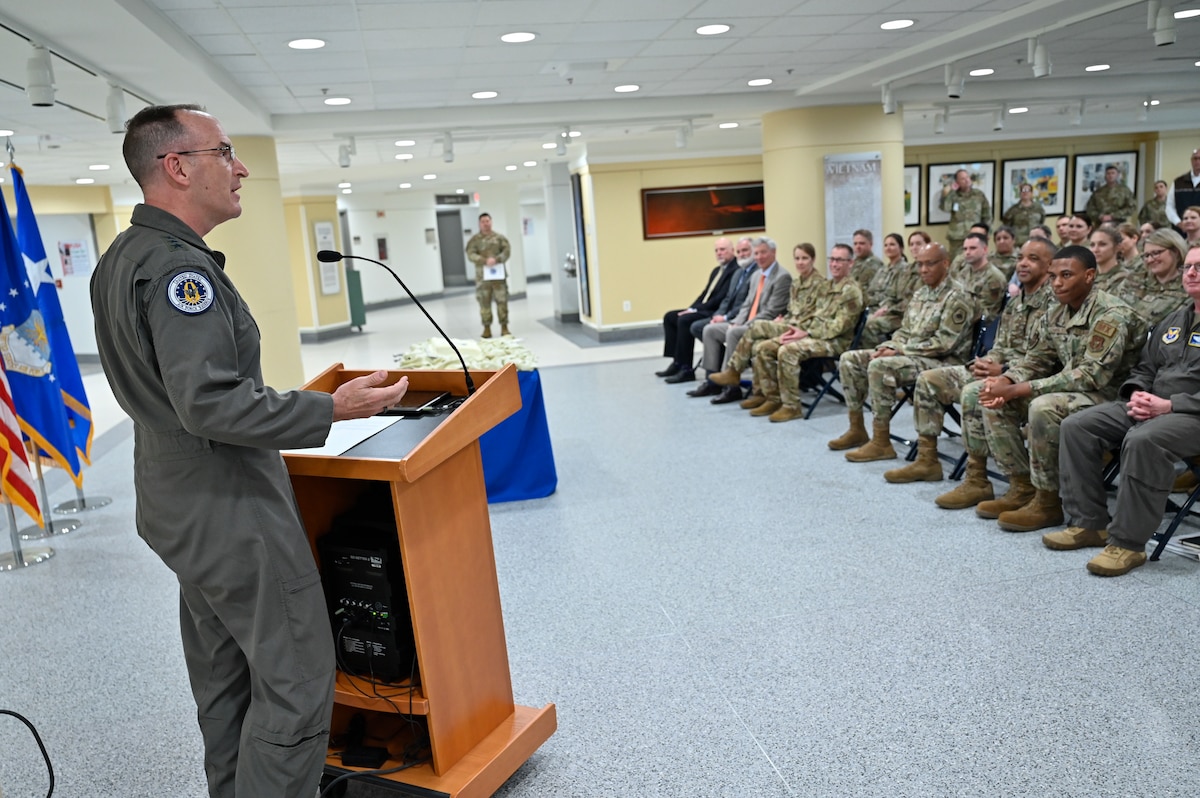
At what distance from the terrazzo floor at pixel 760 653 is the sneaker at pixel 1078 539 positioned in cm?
5

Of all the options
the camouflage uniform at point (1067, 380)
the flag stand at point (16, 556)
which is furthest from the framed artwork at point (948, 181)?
the flag stand at point (16, 556)

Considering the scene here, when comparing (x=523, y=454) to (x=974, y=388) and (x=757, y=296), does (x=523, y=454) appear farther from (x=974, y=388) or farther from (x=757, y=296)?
(x=757, y=296)

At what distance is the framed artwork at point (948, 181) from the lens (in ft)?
46.8

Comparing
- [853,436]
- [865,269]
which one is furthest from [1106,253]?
[865,269]

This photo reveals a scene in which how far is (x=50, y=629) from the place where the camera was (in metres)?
3.85

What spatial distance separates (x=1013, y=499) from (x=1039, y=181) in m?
12.4

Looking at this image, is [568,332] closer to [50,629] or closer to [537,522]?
[537,522]

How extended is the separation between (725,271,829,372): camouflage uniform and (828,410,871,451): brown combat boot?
4.56 feet

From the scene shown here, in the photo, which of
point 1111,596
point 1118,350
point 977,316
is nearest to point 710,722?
point 1111,596

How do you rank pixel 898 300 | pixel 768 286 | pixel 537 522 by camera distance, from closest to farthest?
pixel 537 522 < pixel 898 300 < pixel 768 286

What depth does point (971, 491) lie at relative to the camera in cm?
451

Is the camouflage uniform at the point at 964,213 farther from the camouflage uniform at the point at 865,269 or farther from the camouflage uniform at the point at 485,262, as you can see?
the camouflage uniform at the point at 485,262

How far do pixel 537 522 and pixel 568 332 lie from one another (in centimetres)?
913

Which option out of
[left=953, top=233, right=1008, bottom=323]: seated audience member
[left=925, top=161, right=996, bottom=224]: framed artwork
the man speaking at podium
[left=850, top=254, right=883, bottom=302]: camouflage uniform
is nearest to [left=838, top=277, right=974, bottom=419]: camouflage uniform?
[left=953, top=233, right=1008, bottom=323]: seated audience member
